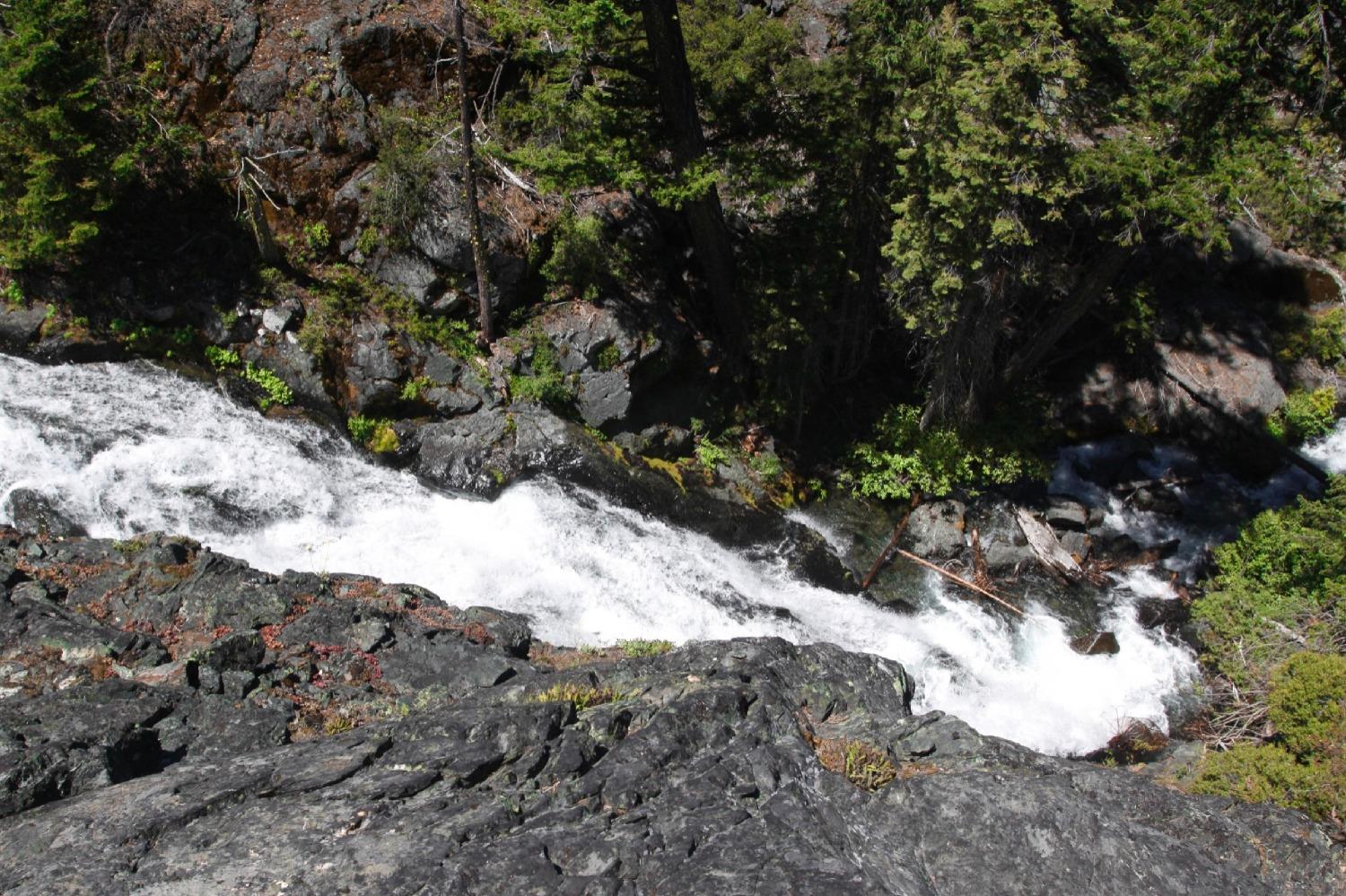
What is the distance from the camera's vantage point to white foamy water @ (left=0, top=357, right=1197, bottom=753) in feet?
41.7

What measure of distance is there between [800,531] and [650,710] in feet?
27.7

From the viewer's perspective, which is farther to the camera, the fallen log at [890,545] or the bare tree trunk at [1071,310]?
the fallen log at [890,545]

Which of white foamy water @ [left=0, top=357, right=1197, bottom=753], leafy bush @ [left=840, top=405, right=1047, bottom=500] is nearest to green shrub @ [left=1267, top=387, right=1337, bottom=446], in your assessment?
leafy bush @ [left=840, top=405, right=1047, bottom=500]

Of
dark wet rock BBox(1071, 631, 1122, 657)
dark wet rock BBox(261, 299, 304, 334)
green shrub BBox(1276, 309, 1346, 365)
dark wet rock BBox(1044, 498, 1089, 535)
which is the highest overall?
green shrub BBox(1276, 309, 1346, 365)

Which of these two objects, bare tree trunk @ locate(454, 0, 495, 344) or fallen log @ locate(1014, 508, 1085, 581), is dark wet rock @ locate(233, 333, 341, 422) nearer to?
bare tree trunk @ locate(454, 0, 495, 344)

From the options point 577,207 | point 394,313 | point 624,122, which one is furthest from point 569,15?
point 394,313

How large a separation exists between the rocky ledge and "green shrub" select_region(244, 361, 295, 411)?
539cm

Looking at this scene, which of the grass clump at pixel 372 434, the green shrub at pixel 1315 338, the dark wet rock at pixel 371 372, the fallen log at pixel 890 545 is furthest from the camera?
the green shrub at pixel 1315 338

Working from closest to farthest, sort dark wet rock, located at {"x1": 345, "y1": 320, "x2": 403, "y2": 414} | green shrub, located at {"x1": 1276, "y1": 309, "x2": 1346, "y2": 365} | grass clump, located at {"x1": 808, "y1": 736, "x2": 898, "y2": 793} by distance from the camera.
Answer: grass clump, located at {"x1": 808, "y1": 736, "x2": 898, "y2": 793}
dark wet rock, located at {"x1": 345, "y1": 320, "x2": 403, "y2": 414}
green shrub, located at {"x1": 1276, "y1": 309, "x2": 1346, "y2": 365}

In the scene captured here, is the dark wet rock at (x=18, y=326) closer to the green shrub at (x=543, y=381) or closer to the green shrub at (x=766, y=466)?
the green shrub at (x=543, y=381)

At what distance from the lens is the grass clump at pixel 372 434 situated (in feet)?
49.7

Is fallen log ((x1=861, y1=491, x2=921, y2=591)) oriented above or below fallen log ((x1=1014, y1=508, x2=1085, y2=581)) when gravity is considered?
below

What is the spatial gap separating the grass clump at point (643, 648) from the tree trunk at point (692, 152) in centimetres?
731

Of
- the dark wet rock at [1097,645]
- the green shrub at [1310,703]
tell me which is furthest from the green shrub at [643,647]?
the dark wet rock at [1097,645]
